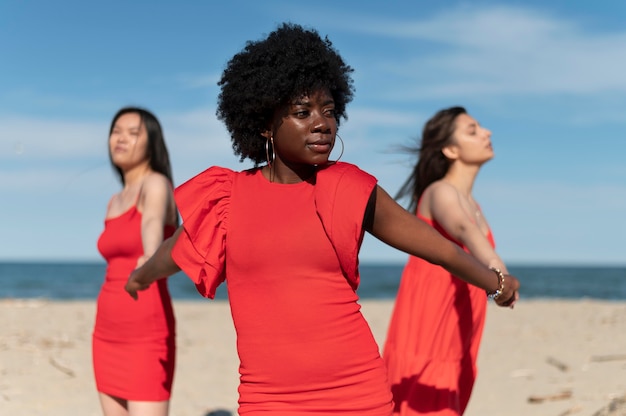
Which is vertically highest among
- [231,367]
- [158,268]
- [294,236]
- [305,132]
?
[305,132]

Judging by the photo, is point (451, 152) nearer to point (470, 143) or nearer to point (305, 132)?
point (470, 143)

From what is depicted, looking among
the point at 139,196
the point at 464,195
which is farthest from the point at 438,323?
the point at 139,196

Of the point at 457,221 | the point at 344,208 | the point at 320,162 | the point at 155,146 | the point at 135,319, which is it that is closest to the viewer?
the point at 344,208

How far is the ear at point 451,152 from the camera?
4.90m

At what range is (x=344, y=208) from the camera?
8.57ft

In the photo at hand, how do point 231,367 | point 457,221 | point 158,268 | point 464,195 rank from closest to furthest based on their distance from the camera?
point 158,268 → point 457,221 → point 464,195 → point 231,367

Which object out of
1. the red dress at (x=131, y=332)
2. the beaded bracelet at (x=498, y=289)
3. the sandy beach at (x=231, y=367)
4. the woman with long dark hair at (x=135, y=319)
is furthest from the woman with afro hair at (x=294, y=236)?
the sandy beach at (x=231, y=367)

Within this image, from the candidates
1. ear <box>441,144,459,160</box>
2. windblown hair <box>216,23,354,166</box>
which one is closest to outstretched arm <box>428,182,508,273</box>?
ear <box>441,144,459,160</box>

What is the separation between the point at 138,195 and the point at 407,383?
2028mm

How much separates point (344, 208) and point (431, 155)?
249 cm

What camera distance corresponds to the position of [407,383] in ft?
14.5

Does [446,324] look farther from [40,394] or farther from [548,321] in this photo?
[548,321]

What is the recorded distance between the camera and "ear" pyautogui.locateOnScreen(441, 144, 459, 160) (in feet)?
16.1

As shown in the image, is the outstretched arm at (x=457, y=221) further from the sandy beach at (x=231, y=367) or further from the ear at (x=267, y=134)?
the sandy beach at (x=231, y=367)
